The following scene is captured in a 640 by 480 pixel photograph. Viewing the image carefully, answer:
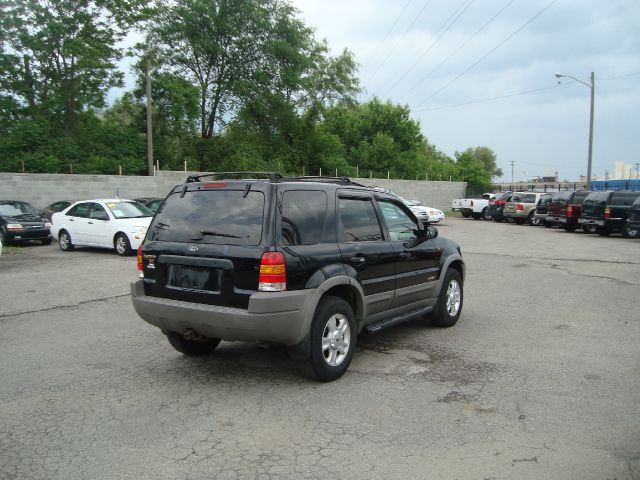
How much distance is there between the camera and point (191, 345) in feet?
19.1

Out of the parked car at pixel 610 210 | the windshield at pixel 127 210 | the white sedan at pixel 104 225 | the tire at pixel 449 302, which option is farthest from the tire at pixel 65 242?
the parked car at pixel 610 210

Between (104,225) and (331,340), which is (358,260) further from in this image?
(104,225)

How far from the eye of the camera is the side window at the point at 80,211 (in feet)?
52.4

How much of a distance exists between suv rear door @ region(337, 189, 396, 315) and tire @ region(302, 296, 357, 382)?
0.36 meters

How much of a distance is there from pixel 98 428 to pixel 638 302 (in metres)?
8.07

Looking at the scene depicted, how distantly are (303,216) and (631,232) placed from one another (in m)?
18.1

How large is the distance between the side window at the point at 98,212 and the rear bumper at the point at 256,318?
1135 centimetres

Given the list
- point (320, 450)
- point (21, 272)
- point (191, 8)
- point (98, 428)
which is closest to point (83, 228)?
point (21, 272)

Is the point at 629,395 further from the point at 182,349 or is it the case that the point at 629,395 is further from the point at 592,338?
the point at 182,349

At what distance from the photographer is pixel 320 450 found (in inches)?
147

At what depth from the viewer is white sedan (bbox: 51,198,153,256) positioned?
14.7 meters

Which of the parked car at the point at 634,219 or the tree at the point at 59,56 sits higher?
the tree at the point at 59,56

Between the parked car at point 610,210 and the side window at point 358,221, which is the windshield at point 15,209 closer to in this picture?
the side window at point 358,221

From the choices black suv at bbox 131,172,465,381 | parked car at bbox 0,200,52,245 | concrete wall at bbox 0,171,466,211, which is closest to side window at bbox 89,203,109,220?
parked car at bbox 0,200,52,245
